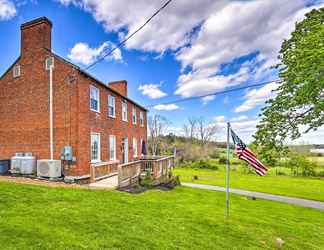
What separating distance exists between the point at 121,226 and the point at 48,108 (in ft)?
29.4

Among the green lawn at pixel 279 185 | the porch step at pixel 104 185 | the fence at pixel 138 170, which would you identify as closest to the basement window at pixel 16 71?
the porch step at pixel 104 185

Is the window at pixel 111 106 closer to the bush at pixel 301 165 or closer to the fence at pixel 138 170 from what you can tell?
the fence at pixel 138 170

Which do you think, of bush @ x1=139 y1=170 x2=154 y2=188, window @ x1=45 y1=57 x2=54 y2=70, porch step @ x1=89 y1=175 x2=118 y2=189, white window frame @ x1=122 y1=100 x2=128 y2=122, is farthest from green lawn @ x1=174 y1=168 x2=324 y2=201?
window @ x1=45 y1=57 x2=54 y2=70

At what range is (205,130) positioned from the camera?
143 feet

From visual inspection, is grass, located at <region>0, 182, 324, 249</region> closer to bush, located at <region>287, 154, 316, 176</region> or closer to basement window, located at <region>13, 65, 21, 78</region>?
basement window, located at <region>13, 65, 21, 78</region>

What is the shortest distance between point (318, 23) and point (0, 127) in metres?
19.2

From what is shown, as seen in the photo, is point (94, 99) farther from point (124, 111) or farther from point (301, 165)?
point (301, 165)

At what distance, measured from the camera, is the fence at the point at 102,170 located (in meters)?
10.6

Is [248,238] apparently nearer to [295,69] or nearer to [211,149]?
[295,69]

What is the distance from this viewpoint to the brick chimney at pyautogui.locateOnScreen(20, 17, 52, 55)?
11656mm

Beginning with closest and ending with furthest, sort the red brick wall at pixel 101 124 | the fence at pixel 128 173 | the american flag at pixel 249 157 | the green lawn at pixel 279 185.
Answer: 1. the american flag at pixel 249 157
2. the fence at pixel 128 173
3. the red brick wall at pixel 101 124
4. the green lawn at pixel 279 185

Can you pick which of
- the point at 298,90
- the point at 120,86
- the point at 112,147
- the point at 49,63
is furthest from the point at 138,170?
the point at 120,86

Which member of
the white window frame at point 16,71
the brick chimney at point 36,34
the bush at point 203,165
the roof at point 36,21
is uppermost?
the roof at point 36,21

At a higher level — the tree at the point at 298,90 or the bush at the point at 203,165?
the tree at the point at 298,90
